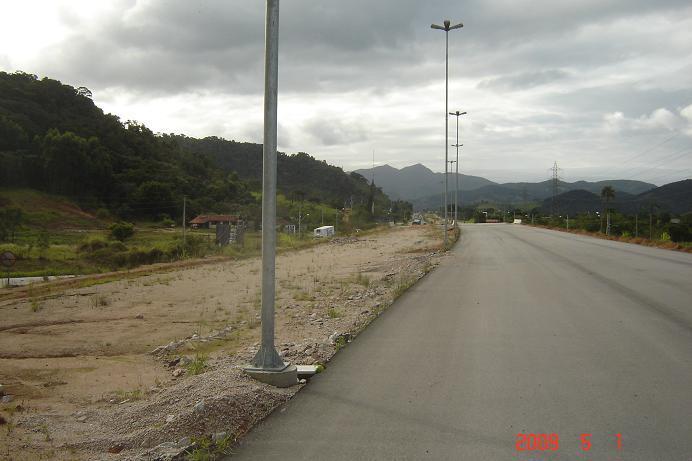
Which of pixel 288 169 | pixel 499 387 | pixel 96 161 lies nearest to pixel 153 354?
pixel 499 387

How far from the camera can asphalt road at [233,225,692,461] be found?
189 inches

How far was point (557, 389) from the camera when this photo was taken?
246 inches

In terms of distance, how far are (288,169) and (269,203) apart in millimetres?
81138

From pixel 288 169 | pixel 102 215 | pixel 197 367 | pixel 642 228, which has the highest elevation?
pixel 288 169

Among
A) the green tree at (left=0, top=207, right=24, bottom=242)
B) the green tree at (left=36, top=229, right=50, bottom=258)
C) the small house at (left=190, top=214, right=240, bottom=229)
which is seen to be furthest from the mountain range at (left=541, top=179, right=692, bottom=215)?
the green tree at (left=0, top=207, right=24, bottom=242)

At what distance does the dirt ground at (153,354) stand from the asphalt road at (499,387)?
603 millimetres

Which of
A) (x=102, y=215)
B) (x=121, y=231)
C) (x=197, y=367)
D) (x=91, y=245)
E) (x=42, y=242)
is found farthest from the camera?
(x=102, y=215)

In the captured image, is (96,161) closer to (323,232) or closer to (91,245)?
(91,245)

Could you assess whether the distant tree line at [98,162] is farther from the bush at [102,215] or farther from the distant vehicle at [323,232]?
the distant vehicle at [323,232]

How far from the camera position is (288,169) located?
285 feet

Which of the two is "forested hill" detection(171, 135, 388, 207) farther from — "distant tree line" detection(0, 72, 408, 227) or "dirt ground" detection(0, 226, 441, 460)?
"dirt ground" detection(0, 226, 441, 460)

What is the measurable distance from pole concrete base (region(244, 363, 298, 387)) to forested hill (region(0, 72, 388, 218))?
1654 inches


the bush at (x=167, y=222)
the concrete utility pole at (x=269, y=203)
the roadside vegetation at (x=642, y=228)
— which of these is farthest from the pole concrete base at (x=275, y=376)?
the bush at (x=167, y=222)

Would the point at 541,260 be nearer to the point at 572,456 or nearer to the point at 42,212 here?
the point at 572,456
